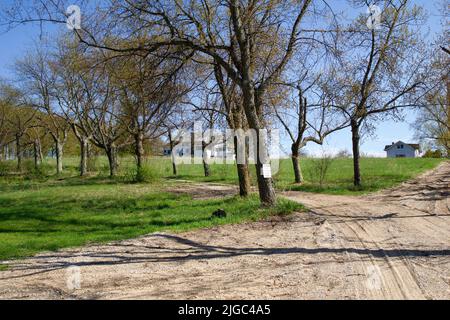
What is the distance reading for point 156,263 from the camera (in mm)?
7297

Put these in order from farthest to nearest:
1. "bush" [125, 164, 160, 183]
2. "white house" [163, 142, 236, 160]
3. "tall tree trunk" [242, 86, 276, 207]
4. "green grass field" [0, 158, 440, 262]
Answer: "white house" [163, 142, 236, 160], "bush" [125, 164, 160, 183], "tall tree trunk" [242, 86, 276, 207], "green grass field" [0, 158, 440, 262]

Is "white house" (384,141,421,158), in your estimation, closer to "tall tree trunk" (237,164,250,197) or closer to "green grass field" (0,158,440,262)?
"green grass field" (0,158,440,262)

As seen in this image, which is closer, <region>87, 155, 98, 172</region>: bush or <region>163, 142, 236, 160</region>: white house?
<region>163, 142, 236, 160</region>: white house

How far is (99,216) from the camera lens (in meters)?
14.8

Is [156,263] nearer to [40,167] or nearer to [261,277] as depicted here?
[261,277]

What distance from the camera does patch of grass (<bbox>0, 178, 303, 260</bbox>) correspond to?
10258 mm

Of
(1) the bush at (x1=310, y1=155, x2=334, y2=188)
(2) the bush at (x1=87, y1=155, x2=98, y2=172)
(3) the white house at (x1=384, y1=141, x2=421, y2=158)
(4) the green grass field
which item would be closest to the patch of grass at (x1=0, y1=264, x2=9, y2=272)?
Result: (4) the green grass field

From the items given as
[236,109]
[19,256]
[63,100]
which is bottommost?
[19,256]

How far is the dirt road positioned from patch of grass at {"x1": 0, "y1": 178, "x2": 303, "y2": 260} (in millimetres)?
1058

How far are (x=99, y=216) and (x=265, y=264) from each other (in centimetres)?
948

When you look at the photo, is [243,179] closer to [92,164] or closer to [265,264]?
[265,264]

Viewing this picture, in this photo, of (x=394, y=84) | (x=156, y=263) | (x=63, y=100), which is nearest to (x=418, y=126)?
(x=394, y=84)

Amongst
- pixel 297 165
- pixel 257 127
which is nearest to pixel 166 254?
pixel 257 127
